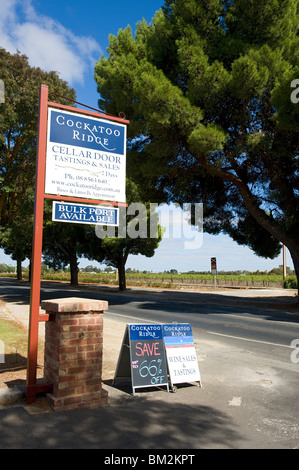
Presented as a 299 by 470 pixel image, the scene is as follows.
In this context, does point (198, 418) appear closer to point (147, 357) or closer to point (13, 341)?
point (147, 357)

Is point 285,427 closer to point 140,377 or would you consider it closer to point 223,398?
point 223,398

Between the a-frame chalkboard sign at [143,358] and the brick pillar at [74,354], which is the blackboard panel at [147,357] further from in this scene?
the brick pillar at [74,354]

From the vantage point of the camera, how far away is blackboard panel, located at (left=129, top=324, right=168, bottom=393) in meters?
5.30

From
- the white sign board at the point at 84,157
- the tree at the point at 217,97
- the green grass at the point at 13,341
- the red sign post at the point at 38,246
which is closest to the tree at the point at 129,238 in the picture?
the tree at the point at 217,97

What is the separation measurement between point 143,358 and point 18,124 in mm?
16251

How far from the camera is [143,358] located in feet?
17.8

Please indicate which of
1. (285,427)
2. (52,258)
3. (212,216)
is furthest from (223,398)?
(52,258)

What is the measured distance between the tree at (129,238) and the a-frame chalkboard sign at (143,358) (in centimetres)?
2318

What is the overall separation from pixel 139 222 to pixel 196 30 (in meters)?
16.1

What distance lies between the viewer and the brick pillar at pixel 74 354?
4375 mm

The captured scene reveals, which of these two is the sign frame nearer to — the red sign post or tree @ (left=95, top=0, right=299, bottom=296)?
the red sign post

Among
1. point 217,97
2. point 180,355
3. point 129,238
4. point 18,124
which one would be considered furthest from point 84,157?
point 129,238

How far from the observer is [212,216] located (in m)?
24.6
